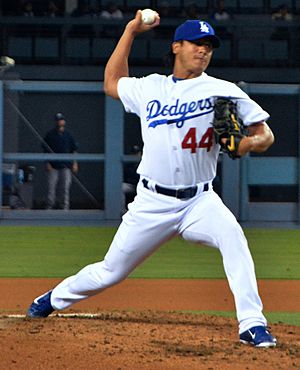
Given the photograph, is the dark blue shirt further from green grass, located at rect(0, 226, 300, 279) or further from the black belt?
the black belt

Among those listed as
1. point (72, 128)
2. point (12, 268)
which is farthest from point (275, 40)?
point (12, 268)

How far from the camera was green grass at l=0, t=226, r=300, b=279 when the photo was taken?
10133 mm

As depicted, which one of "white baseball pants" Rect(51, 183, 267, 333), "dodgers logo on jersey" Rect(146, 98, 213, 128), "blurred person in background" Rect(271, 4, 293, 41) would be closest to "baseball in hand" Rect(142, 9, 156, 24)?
"dodgers logo on jersey" Rect(146, 98, 213, 128)

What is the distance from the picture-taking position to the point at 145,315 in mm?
7188

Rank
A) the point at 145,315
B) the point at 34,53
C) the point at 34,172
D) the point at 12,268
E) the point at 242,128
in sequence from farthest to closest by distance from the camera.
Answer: the point at 34,53, the point at 34,172, the point at 12,268, the point at 145,315, the point at 242,128

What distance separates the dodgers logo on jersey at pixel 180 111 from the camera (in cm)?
599

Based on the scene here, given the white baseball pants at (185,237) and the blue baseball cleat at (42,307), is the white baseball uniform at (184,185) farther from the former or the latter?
the blue baseball cleat at (42,307)

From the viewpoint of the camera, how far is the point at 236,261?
19.3 ft

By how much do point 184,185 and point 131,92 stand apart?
2.20 feet

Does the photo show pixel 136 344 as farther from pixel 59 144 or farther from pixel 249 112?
pixel 59 144

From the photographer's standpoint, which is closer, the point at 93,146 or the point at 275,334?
the point at 275,334

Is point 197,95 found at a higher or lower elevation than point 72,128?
higher

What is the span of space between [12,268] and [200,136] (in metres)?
4.74

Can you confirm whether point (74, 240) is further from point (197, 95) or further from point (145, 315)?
point (197, 95)
